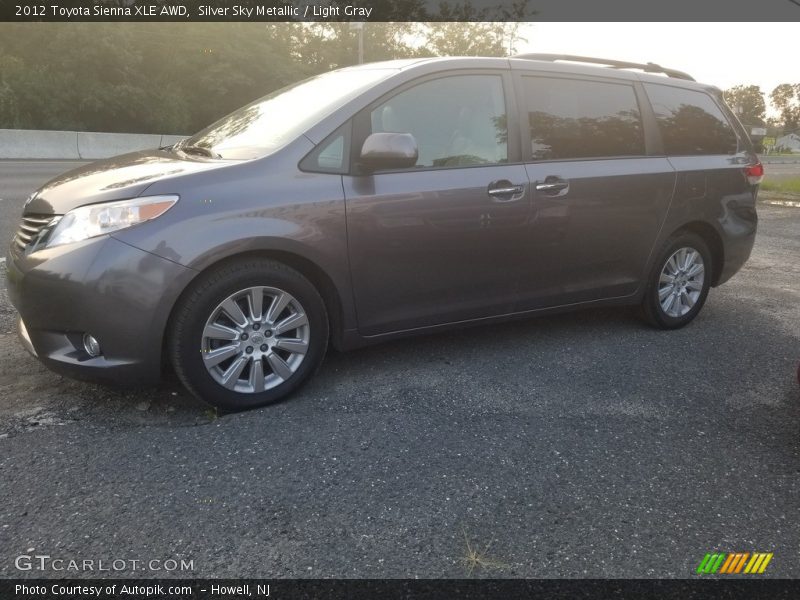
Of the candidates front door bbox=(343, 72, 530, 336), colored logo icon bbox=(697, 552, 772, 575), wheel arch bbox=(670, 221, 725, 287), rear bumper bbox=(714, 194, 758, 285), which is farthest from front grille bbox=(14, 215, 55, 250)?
rear bumper bbox=(714, 194, 758, 285)

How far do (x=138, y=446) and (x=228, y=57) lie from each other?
27.9 m

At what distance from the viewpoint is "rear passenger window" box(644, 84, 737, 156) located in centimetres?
462

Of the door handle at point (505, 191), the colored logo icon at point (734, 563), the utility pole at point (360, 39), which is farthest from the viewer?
the utility pole at point (360, 39)

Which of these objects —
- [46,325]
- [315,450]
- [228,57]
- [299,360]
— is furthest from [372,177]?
[228,57]

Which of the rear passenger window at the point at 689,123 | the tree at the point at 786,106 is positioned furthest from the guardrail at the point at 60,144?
the tree at the point at 786,106

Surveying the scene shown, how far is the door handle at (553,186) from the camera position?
394cm

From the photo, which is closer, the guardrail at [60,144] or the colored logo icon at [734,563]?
the colored logo icon at [734,563]

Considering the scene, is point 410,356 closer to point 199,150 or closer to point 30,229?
point 199,150

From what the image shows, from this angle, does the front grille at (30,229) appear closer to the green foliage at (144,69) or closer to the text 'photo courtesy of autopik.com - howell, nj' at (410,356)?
the text 'photo courtesy of autopik.com - howell, nj' at (410,356)

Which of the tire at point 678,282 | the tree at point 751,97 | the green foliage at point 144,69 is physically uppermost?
the tree at point 751,97

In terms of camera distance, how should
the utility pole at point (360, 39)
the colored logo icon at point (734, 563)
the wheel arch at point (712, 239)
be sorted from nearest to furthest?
the colored logo icon at point (734, 563)
the wheel arch at point (712, 239)
the utility pole at point (360, 39)

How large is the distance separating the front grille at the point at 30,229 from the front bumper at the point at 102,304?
12 centimetres

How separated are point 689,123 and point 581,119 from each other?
1.07 meters
